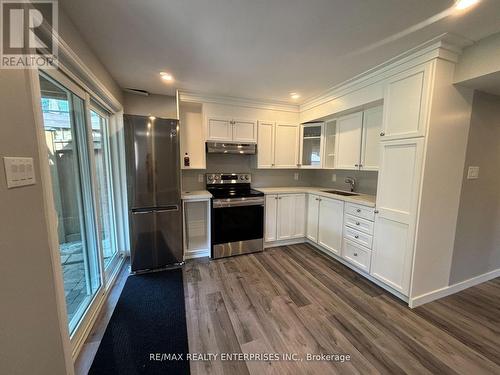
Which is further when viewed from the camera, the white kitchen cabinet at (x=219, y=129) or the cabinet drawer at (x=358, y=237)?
the white kitchen cabinet at (x=219, y=129)

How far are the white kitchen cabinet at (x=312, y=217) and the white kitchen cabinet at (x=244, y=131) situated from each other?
1.35m

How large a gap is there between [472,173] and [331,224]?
1563 millimetres

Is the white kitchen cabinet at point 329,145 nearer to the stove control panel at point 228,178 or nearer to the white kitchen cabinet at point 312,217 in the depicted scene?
the white kitchen cabinet at point 312,217

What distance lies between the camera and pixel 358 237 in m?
2.55

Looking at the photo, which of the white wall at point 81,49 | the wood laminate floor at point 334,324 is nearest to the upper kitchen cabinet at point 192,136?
the white wall at point 81,49

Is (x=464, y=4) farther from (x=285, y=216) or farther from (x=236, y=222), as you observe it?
(x=236, y=222)

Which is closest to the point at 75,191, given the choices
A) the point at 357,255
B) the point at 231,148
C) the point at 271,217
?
the point at 231,148

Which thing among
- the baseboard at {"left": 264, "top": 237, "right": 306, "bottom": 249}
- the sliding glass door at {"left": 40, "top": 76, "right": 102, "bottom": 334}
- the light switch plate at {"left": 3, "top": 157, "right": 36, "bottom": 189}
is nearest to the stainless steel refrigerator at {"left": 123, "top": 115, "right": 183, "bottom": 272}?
the sliding glass door at {"left": 40, "top": 76, "right": 102, "bottom": 334}

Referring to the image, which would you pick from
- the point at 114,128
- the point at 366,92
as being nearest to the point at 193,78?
the point at 114,128

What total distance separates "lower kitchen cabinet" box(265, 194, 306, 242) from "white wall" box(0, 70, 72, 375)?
2.57m

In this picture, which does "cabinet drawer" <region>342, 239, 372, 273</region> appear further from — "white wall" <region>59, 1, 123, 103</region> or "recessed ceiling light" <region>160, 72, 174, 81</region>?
"white wall" <region>59, 1, 123, 103</region>

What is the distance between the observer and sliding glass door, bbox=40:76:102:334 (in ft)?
5.00

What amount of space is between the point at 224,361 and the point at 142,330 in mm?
759

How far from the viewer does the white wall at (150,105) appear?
305cm
